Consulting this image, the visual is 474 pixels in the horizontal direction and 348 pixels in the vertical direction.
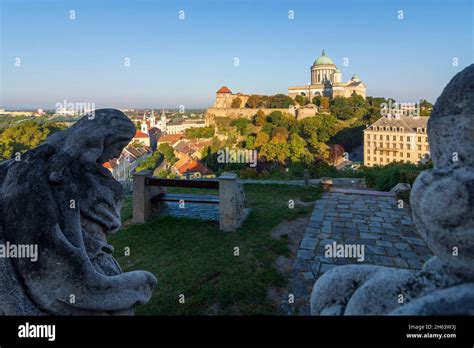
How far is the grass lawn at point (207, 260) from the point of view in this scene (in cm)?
402

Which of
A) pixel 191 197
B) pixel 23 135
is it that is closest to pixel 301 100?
pixel 23 135

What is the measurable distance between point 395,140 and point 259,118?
A: 2356cm

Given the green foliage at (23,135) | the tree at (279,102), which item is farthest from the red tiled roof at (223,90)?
the green foliage at (23,135)

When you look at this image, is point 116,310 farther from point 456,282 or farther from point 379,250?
point 379,250

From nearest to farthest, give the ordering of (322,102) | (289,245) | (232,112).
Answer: (289,245), (322,102), (232,112)

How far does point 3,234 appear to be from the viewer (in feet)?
5.69

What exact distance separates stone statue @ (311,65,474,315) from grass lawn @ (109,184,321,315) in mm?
2741

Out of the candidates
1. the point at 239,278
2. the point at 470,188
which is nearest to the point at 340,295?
the point at 470,188

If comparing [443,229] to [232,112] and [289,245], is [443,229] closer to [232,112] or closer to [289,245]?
[289,245]

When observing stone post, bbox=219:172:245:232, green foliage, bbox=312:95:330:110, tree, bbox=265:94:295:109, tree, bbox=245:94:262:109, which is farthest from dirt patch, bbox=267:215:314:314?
tree, bbox=245:94:262:109

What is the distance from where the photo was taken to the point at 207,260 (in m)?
5.31

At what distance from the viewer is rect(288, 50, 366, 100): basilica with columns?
75812 millimetres
